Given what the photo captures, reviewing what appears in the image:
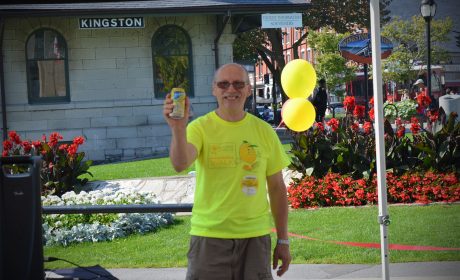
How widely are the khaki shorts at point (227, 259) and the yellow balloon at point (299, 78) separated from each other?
103 inches

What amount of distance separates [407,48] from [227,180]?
43778 millimetres

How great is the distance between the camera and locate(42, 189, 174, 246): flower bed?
27.6 feet

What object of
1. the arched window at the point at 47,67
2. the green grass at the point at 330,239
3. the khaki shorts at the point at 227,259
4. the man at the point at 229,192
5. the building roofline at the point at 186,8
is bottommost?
the green grass at the point at 330,239

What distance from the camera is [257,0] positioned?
63.6 feet

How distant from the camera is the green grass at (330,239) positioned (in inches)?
284

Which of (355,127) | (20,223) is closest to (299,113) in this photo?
(20,223)

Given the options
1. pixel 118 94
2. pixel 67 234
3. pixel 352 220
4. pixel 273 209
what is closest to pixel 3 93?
pixel 118 94

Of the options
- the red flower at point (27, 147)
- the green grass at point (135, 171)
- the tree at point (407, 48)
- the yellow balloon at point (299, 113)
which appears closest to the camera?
the yellow balloon at point (299, 113)

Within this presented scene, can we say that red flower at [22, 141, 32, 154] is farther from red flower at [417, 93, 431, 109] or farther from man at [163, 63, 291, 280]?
man at [163, 63, 291, 280]

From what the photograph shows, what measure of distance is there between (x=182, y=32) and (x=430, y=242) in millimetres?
13626

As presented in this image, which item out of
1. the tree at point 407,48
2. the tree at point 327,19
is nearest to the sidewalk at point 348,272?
the tree at point 327,19

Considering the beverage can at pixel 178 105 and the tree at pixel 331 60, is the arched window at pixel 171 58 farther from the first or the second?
the tree at pixel 331 60

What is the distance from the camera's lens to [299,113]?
20.0ft

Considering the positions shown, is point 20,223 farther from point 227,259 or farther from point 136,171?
point 136,171
